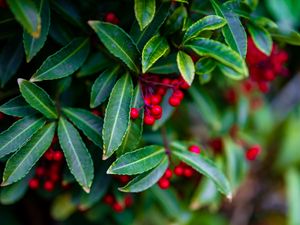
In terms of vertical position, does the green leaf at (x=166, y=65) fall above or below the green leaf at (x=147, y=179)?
above

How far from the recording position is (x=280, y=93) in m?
2.01

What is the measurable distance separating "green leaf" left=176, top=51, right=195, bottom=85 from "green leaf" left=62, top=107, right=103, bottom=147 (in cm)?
21

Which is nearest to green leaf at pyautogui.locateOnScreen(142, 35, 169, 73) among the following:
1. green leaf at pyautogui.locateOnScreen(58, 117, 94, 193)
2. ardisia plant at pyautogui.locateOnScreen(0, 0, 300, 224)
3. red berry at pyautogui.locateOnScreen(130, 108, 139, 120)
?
ardisia plant at pyautogui.locateOnScreen(0, 0, 300, 224)

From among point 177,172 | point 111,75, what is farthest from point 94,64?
point 177,172

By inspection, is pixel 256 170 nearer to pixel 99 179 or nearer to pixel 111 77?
pixel 99 179

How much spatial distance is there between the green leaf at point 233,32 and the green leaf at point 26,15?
12.9 inches

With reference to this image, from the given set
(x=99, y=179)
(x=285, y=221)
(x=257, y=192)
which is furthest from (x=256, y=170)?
(x=99, y=179)

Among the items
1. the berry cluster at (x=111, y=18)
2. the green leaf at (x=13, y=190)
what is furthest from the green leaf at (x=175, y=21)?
the green leaf at (x=13, y=190)

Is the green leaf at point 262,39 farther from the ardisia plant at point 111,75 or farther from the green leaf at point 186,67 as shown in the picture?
the green leaf at point 186,67

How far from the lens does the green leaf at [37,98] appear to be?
83 cm

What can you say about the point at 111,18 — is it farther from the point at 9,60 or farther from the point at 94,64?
the point at 9,60

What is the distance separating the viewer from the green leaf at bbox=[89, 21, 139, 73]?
827mm

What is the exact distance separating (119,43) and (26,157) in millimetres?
267

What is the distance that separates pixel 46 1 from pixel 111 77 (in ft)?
0.61
